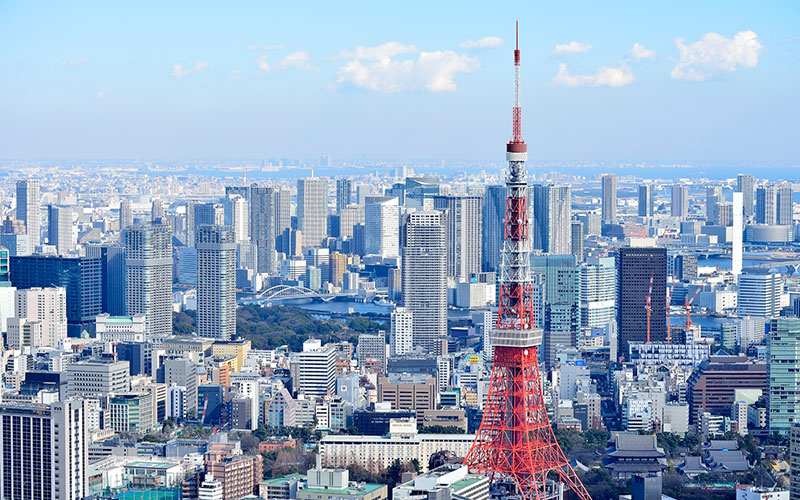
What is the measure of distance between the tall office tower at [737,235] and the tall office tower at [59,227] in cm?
1663

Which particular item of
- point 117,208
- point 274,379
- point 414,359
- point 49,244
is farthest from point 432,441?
point 117,208

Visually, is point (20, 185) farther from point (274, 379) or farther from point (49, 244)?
point (274, 379)

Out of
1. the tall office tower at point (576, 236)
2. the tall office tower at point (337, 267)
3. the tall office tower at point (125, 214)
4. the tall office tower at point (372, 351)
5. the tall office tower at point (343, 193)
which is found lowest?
the tall office tower at point (372, 351)

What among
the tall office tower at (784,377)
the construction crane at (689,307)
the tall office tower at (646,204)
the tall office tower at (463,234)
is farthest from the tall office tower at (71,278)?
the tall office tower at (646,204)

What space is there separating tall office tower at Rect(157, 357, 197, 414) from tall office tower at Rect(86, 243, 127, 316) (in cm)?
648

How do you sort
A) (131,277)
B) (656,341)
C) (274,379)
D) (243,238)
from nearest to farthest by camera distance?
(274,379) < (656,341) < (131,277) < (243,238)

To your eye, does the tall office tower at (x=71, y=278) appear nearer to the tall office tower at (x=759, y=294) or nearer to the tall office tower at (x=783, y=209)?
the tall office tower at (x=759, y=294)

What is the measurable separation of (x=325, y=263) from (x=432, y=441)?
88.1 feet

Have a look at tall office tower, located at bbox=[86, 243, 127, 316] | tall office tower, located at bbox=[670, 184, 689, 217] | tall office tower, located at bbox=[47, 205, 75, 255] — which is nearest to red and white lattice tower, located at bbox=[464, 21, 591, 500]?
tall office tower, located at bbox=[86, 243, 127, 316]

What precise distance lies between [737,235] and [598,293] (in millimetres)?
15036

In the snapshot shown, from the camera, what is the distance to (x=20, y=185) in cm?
3853

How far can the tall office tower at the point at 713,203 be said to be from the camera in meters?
48.3

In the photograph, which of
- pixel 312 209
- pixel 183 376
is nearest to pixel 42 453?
pixel 183 376

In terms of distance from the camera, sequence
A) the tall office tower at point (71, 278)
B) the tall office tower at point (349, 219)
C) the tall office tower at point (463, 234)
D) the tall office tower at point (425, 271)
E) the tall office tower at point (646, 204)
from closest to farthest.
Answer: the tall office tower at point (71, 278) → the tall office tower at point (425, 271) → the tall office tower at point (463, 234) → the tall office tower at point (349, 219) → the tall office tower at point (646, 204)
